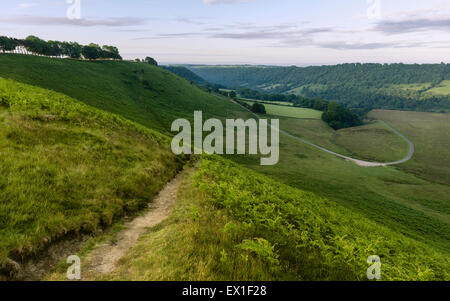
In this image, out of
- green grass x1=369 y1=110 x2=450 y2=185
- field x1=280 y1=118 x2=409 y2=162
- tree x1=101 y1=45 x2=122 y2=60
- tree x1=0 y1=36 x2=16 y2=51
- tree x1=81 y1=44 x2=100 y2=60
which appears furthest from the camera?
tree x1=101 y1=45 x2=122 y2=60

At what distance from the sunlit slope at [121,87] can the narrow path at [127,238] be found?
42.3m

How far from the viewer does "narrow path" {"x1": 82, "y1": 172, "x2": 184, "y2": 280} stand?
23.7 ft

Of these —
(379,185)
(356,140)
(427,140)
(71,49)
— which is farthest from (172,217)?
(427,140)

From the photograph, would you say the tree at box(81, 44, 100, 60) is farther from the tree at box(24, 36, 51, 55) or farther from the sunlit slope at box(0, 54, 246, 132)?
the tree at box(24, 36, 51, 55)

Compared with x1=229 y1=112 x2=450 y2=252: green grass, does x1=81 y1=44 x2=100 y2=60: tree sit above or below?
above

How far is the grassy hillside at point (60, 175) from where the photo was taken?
7945mm

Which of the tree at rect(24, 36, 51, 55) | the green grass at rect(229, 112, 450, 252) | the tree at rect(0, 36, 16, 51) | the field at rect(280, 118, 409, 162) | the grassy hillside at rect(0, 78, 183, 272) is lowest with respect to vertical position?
the green grass at rect(229, 112, 450, 252)

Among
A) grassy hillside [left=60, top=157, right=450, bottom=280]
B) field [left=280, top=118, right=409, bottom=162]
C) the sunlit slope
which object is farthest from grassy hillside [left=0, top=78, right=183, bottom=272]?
field [left=280, top=118, right=409, bottom=162]

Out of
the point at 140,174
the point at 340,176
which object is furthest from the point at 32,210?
the point at 340,176

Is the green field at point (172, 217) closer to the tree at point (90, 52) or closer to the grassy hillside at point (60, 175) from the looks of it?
the grassy hillside at point (60, 175)

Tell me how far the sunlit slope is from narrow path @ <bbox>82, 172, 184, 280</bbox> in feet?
139

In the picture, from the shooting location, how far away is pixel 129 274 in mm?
6414

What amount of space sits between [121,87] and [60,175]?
100733 mm

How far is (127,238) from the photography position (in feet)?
30.4
